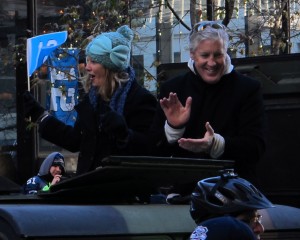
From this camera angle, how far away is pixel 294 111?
6180mm

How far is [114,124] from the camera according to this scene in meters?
4.05

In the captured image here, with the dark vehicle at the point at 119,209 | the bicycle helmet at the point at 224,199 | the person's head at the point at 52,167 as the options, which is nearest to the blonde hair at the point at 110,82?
the dark vehicle at the point at 119,209

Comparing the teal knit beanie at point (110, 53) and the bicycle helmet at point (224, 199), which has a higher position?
the teal knit beanie at point (110, 53)

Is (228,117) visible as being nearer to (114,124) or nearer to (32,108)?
(114,124)

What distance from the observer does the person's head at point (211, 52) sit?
4438 mm

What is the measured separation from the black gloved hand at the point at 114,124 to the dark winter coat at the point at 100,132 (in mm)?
89

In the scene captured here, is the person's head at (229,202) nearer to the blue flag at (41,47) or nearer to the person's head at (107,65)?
the person's head at (107,65)

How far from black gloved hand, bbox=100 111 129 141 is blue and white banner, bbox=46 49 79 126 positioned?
768cm

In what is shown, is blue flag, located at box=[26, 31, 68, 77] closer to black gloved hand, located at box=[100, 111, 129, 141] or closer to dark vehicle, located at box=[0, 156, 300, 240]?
black gloved hand, located at box=[100, 111, 129, 141]

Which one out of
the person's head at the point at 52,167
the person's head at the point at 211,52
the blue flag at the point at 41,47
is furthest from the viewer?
the person's head at the point at 52,167

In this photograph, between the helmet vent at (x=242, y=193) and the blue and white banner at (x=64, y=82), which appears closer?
the helmet vent at (x=242, y=193)

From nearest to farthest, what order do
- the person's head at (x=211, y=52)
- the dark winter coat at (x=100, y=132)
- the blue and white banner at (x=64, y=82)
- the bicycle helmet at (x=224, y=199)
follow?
the bicycle helmet at (x=224, y=199)
the dark winter coat at (x=100, y=132)
the person's head at (x=211, y=52)
the blue and white banner at (x=64, y=82)

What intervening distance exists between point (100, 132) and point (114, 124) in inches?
10.8

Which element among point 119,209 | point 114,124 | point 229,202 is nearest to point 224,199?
point 229,202
